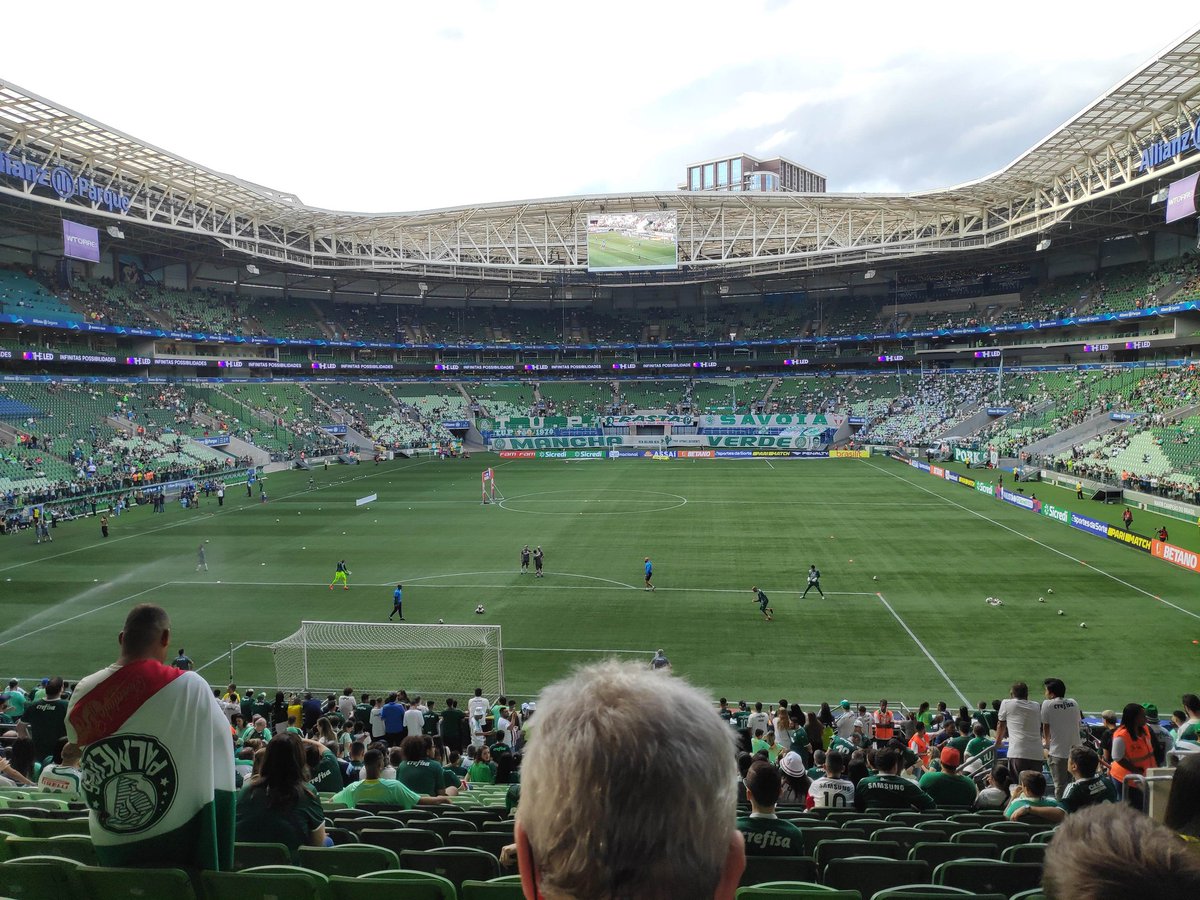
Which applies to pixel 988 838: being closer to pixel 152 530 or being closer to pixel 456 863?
pixel 456 863

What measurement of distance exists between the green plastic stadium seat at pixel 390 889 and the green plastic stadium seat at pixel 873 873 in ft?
8.37

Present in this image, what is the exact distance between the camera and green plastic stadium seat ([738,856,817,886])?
526 centimetres

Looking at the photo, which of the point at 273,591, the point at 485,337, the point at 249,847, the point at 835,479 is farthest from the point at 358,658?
the point at 485,337

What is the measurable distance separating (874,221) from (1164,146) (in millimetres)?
30920

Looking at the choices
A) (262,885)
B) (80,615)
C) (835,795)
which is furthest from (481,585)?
(262,885)

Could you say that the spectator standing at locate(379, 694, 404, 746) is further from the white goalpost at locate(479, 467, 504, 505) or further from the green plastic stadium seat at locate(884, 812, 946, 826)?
the white goalpost at locate(479, 467, 504, 505)

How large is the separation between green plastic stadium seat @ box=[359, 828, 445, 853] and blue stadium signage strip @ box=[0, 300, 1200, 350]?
67542 mm

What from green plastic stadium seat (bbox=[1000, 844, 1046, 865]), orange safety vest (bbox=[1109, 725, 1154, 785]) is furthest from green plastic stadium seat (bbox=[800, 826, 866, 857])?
orange safety vest (bbox=[1109, 725, 1154, 785])

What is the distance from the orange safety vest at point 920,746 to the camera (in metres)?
13.2

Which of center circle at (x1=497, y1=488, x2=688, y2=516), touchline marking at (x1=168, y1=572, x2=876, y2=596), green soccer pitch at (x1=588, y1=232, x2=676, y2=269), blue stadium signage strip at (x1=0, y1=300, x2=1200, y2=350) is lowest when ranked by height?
touchline marking at (x1=168, y1=572, x2=876, y2=596)

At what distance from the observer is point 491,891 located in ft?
13.7

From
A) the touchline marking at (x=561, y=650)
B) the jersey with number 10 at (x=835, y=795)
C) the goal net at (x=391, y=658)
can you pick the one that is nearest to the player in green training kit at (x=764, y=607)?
the touchline marking at (x=561, y=650)

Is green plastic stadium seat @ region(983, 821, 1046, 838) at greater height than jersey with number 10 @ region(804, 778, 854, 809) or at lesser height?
greater

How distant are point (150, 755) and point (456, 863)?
2234 mm
